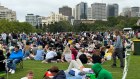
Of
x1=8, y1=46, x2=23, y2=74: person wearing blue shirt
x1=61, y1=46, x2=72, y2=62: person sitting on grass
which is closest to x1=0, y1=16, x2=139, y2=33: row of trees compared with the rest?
x1=61, y1=46, x2=72, y2=62: person sitting on grass

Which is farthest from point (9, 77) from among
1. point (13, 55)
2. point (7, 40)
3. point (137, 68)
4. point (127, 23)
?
point (127, 23)

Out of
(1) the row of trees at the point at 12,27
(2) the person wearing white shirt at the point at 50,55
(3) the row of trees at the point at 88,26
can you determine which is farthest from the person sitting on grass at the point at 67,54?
(3) the row of trees at the point at 88,26

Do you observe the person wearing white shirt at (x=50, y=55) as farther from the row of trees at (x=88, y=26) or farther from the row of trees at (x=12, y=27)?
the row of trees at (x=88, y=26)

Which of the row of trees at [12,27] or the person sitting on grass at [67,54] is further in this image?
the row of trees at [12,27]

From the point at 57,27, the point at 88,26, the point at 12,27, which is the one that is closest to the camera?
the point at 12,27

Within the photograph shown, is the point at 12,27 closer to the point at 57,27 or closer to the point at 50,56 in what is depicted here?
the point at 57,27

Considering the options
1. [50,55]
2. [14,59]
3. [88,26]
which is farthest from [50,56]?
[88,26]

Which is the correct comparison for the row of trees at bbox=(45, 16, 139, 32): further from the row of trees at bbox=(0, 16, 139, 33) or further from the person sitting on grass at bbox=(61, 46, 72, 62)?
the person sitting on grass at bbox=(61, 46, 72, 62)

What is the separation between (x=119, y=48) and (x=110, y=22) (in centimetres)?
13144

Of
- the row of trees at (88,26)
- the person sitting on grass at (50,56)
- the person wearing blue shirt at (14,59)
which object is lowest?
the row of trees at (88,26)

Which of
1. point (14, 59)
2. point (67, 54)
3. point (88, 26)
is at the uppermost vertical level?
point (14, 59)

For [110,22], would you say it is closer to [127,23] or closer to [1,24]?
[127,23]

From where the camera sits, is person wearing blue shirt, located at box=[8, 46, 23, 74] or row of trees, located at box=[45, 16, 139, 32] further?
row of trees, located at box=[45, 16, 139, 32]

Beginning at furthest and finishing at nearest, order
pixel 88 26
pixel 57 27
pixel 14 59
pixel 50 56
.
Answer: pixel 88 26 → pixel 57 27 → pixel 50 56 → pixel 14 59
